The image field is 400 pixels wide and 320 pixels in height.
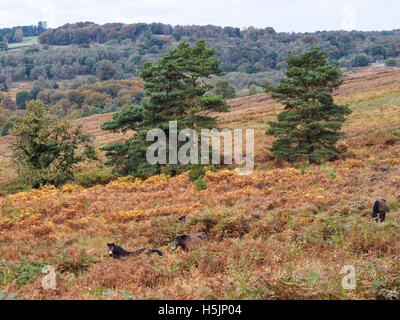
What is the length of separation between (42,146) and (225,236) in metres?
19.0

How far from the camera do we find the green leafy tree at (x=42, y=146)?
23250mm

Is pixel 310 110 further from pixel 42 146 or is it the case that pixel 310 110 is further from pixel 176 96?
pixel 42 146

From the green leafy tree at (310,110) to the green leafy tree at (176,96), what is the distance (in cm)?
398

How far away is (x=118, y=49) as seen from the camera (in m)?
196

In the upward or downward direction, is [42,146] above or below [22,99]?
below

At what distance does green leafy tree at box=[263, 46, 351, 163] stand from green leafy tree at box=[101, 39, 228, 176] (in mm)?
3985

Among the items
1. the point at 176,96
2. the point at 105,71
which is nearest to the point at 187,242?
the point at 176,96

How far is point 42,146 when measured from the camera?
24.3 m

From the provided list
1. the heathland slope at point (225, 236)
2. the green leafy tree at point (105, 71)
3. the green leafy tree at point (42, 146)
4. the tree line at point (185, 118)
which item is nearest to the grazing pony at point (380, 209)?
the heathland slope at point (225, 236)

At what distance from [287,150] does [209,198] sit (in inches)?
348

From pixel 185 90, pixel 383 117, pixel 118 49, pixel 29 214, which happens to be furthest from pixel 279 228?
pixel 118 49

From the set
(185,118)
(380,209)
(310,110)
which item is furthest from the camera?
(185,118)

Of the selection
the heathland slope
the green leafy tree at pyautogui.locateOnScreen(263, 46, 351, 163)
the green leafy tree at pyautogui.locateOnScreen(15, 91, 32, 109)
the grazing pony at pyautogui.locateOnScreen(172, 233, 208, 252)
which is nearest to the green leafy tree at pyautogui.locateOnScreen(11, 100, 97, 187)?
the heathland slope
